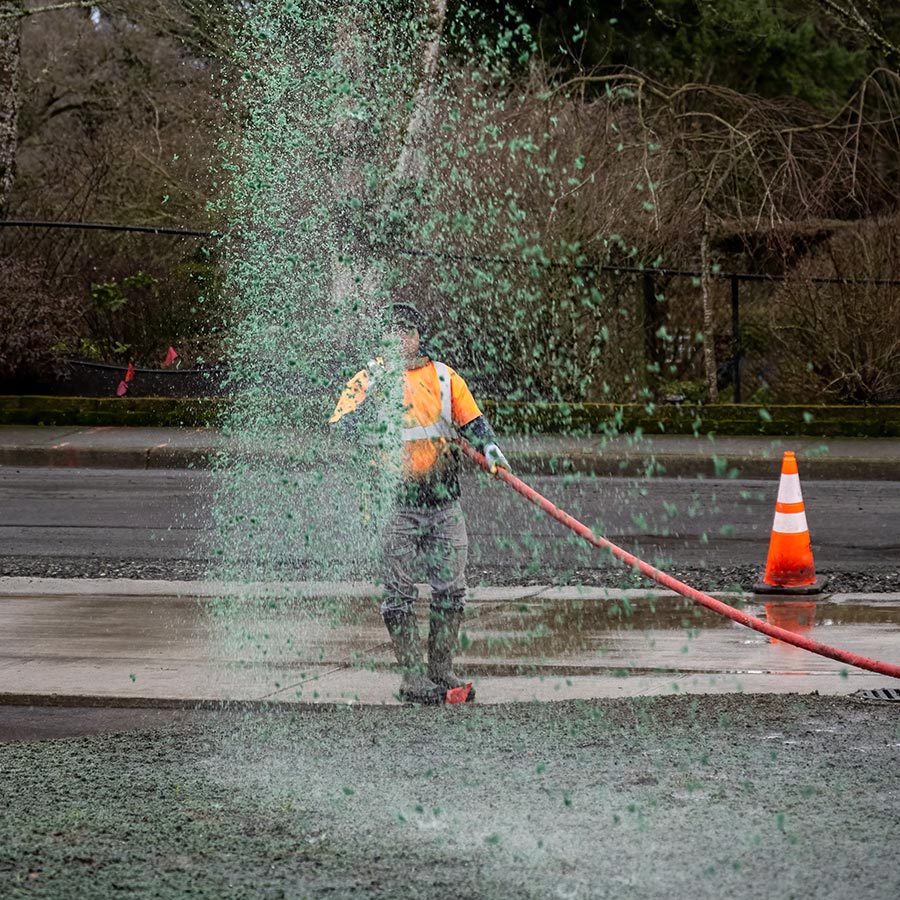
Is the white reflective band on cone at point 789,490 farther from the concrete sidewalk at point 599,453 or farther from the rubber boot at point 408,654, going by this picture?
the concrete sidewalk at point 599,453

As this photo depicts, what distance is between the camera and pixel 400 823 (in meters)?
4.89

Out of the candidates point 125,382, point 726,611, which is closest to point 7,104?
point 125,382

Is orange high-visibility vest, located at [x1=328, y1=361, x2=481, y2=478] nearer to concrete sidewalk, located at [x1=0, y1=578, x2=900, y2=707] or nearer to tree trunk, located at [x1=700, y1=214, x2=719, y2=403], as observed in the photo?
concrete sidewalk, located at [x1=0, y1=578, x2=900, y2=707]

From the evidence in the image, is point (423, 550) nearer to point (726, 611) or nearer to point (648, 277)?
point (726, 611)

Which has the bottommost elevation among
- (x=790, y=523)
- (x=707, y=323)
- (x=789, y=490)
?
(x=790, y=523)

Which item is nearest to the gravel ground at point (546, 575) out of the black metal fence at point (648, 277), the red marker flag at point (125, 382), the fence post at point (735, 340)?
the black metal fence at point (648, 277)

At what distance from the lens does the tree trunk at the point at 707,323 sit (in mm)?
16938

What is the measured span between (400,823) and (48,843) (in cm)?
101

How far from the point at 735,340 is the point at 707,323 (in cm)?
53

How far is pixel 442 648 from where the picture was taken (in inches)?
261

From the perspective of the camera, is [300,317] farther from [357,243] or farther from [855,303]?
[855,303]

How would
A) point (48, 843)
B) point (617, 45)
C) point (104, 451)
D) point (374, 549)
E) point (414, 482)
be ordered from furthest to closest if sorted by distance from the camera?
point (617, 45) → point (104, 451) → point (374, 549) → point (414, 482) → point (48, 843)

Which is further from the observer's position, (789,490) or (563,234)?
(563,234)

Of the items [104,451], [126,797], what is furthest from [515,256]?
[126,797]
